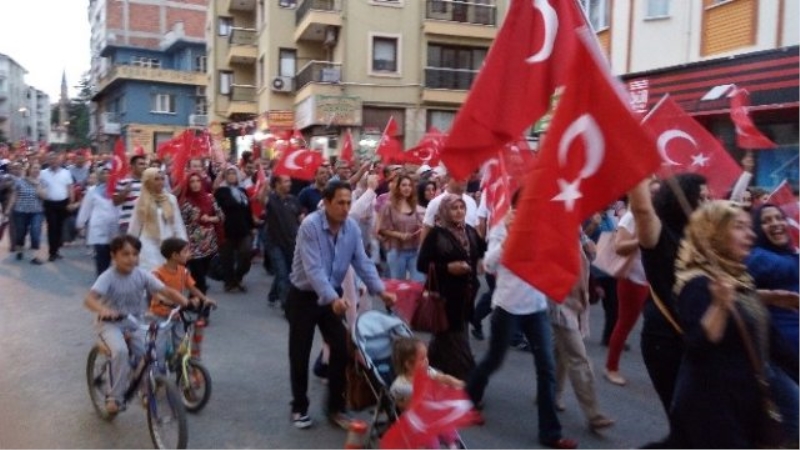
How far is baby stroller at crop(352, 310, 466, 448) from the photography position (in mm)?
4793

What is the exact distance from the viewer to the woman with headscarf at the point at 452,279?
5.87m

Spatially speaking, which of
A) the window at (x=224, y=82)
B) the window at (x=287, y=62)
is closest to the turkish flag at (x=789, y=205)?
the window at (x=287, y=62)

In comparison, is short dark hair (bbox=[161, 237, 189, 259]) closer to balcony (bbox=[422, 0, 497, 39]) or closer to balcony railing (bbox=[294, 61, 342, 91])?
balcony railing (bbox=[294, 61, 342, 91])

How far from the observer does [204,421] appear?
571cm

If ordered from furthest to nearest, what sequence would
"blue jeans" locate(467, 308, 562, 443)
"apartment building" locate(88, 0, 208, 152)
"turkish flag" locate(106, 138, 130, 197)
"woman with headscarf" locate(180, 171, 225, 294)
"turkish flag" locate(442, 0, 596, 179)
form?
"apartment building" locate(88, 0, 208, 152), "turkish flag" locate(106, 138, 130, 197), "woman with headscarf" locate(180, 171, 225, 294), "blue jeans" locate(467, 308, 562, 443), "turkish flag" locate(442, 0, 596, 179)

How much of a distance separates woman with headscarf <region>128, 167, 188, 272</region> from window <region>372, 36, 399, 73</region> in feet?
84.1

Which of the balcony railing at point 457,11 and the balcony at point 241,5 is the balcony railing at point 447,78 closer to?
the balcony railing at point 457,11

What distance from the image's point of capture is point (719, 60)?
1443cm

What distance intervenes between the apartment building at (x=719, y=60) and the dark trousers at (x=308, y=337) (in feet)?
31.8

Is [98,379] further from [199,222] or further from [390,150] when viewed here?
[390,150]

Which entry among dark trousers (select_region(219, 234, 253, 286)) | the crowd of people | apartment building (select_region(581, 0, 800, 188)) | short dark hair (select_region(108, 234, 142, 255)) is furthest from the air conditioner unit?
short dark hair (select_region(108, 234, 142, 255))

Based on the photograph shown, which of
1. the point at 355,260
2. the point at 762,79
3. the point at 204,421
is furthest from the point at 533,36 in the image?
the point at 762,79

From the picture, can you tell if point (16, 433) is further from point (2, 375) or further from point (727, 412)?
point (727, 412)

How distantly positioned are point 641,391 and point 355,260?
2798 mm
